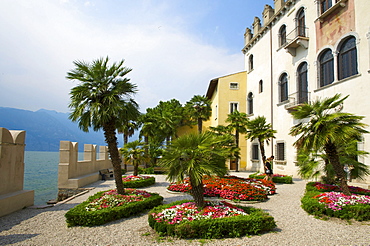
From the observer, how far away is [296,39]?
776 inches

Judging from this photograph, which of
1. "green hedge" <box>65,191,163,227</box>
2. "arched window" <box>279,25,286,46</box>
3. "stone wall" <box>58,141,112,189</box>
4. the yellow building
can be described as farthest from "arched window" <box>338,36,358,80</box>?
"stone wall" <box>58,141,112,189</box>

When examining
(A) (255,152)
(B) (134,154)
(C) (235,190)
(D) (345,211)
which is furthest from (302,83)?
(D) (345,211)

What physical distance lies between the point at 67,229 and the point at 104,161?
16857mm

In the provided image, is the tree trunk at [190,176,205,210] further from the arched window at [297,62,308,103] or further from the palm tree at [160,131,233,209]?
the arched window at [297,62,308,103]

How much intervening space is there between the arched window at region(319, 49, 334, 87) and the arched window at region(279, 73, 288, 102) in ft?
14.8

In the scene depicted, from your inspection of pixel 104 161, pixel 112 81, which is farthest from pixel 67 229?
pixel 104 161

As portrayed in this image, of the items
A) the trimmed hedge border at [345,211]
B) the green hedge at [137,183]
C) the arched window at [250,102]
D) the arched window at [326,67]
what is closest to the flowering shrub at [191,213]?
the trimmed hedge border at [345,211]

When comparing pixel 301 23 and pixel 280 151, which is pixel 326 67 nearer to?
pixel 301 23

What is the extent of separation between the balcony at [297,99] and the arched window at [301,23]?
4.69 meters

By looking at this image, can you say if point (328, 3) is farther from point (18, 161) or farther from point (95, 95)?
point (18, 161)

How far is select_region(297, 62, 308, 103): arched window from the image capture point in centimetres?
2004

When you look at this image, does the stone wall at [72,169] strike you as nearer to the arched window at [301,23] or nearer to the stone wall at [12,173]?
the stone wall at [12,173]

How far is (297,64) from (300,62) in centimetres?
38

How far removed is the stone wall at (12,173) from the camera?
9.30 meters
